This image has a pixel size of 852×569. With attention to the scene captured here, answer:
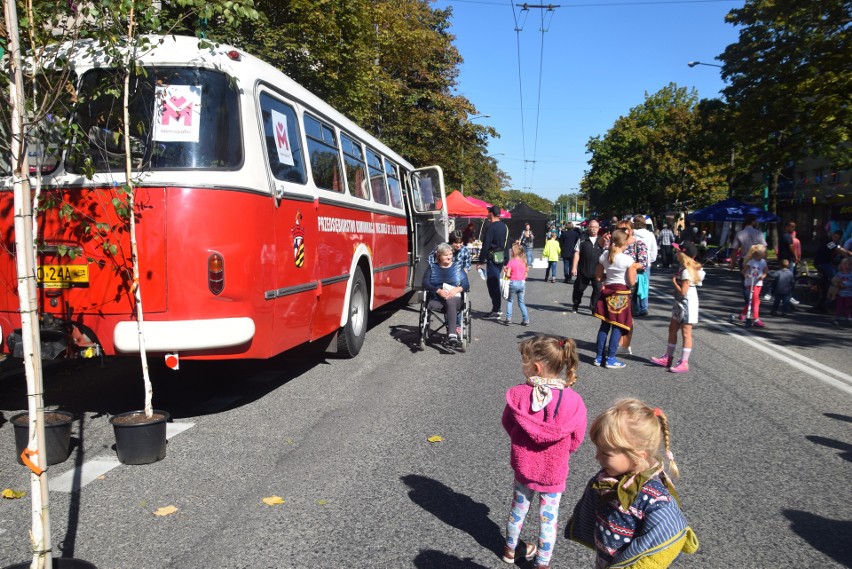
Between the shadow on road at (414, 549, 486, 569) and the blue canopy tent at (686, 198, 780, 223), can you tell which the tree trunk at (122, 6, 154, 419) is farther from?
the blue canopy tent at (686, 198, 780, 223)

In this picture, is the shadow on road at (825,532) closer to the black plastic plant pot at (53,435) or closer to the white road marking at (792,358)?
the white road marking at (792,358)

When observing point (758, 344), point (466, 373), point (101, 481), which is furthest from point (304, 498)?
point (758, 344)

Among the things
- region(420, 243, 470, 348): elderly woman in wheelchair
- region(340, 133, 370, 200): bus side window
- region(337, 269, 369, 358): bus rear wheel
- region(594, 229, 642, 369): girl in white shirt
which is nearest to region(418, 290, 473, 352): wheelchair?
region(420, 243, 470, 348): elderly woman in wheelchair

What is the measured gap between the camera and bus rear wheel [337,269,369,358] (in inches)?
324

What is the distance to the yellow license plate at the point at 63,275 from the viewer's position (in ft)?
16.6

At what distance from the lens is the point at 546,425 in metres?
3.16

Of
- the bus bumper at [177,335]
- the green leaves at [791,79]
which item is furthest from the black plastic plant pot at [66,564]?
the green leaves at [791,79]

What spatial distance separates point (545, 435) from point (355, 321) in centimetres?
570

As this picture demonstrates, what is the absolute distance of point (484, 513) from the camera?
394 centimetres

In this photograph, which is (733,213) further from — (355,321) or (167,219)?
(167,219)

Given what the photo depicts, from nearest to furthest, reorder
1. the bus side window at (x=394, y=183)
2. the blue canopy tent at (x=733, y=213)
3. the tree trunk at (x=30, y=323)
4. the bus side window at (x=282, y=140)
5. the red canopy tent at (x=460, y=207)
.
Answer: the tree trunk at (x=30, y=323), the bus side window at (x=282, y=140), the bus side window at (x=394, y=183), the blue canopy tent at (x=733, y=213), the red canopy tent at (x=460, y=207)

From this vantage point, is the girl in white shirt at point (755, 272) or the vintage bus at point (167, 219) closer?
the vintage bus at point (167, 219)

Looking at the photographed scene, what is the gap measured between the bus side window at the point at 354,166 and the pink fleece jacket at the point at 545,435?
5586 millimetres

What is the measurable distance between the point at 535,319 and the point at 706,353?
3.69 meters
